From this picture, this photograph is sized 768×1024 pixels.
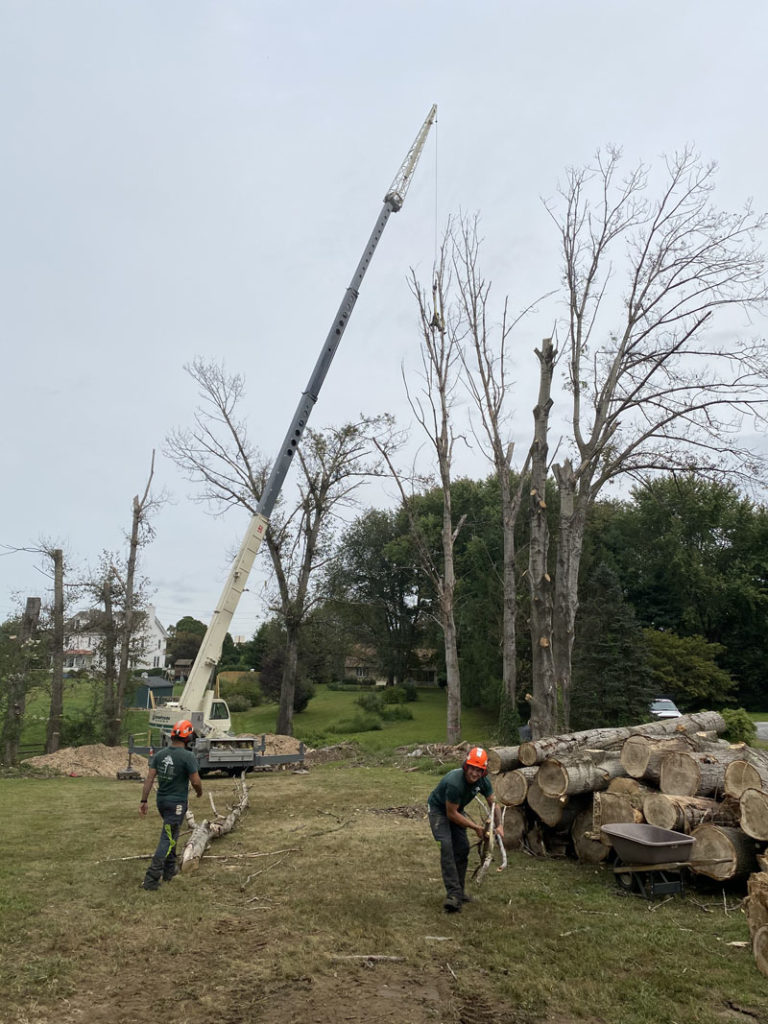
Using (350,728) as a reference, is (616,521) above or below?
above

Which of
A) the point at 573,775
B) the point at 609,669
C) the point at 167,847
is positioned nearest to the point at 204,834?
the point at 167,847

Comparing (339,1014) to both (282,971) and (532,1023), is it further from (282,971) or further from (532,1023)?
(532,1023)

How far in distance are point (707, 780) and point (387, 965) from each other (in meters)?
5.14

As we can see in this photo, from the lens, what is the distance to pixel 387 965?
19.1 ft

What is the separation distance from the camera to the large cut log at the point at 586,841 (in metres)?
8.95

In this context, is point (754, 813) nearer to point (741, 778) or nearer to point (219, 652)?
point (741, 778)

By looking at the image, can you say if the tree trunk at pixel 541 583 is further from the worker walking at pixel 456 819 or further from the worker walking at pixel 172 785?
the worker walking at pixel 172 785

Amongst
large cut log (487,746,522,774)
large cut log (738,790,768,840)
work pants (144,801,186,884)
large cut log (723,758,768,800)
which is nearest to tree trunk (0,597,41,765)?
work pants (144,801,186,884)

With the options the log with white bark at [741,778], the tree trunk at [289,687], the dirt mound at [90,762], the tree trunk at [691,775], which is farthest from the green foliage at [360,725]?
the log with white bark at [741,778]

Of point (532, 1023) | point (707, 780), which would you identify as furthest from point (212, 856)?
point (707, 780)

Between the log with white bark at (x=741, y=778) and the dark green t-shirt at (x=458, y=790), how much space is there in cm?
310

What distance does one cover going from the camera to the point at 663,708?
2808cm

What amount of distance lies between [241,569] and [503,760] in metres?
9.57

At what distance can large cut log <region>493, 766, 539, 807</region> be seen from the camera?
982 cm
